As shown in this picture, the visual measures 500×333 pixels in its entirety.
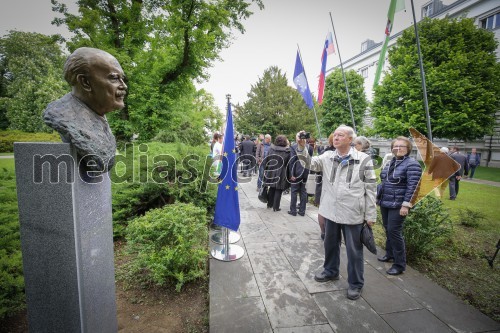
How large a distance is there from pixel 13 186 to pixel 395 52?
25192 millimetres

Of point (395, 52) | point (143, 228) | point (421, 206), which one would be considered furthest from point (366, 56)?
point (143, 228)

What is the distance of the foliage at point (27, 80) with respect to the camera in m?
27.8

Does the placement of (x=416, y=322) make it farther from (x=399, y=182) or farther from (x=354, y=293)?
(x=399, y=182)

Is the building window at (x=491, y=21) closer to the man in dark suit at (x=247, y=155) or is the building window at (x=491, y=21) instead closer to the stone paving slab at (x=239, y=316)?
the man in dark suit at (x=247, y=155)

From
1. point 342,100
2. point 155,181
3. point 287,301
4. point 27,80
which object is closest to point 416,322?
point 287,301

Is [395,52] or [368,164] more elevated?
[395,52]

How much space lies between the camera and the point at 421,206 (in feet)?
13.4

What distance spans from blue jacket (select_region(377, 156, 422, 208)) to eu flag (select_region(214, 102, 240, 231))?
2451mm

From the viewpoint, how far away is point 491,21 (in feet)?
69.5

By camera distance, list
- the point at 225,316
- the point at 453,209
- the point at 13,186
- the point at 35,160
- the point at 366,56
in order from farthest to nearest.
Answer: the point at 366,56, the point at 453,209, the point at 13,186, the point at 225,316, the point at 35,160

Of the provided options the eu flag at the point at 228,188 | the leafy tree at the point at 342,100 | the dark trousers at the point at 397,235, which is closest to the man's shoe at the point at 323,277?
the dark trousers at the point at 397,235

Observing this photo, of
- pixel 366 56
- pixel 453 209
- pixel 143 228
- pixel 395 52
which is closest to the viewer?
pixel 143 228

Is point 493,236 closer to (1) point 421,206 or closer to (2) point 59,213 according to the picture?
(1) point 421,206

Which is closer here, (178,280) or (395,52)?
(178,280)
